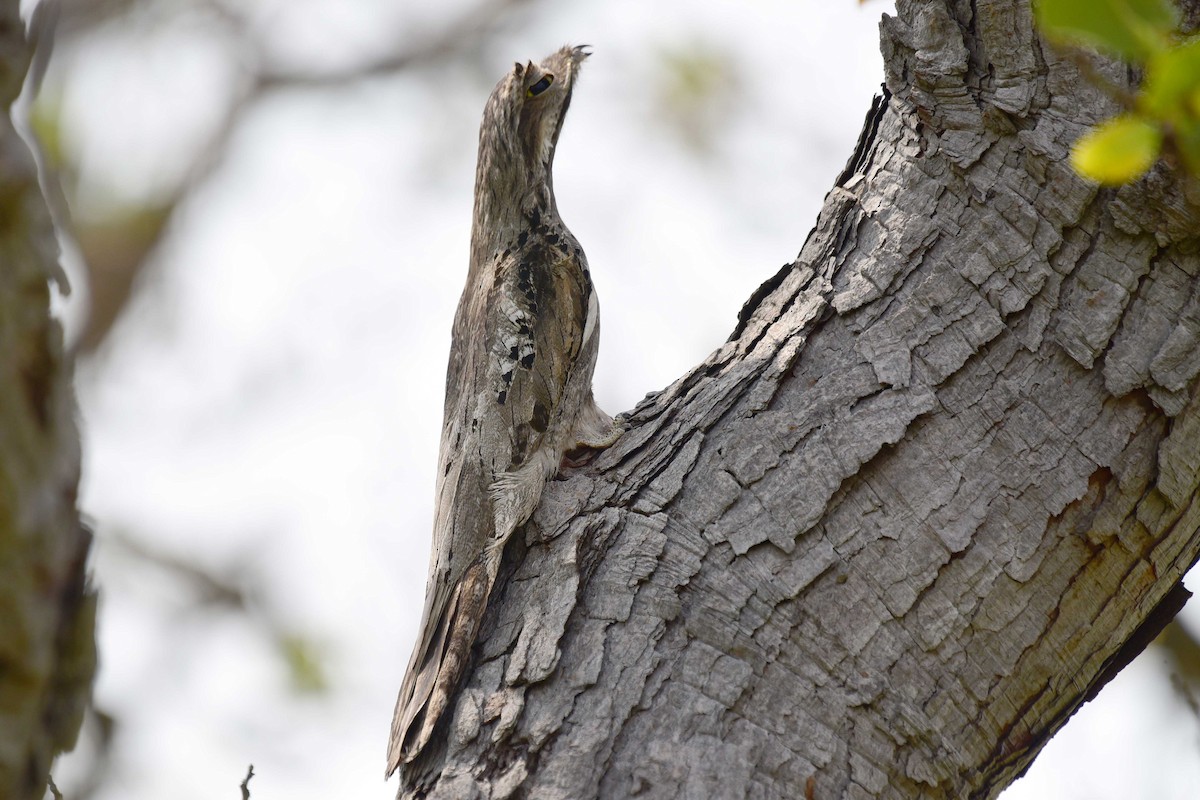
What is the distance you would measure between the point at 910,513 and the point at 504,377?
1.23 metres

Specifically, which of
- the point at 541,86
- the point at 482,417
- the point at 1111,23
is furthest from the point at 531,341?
the point at 1111,23

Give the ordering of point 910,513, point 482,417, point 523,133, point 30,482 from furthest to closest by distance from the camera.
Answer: point 523,133 < point 482,417 < point 910,513 < point 30,482

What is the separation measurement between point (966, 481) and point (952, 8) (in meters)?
1.18

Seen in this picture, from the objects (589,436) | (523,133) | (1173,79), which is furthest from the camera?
(523,133)

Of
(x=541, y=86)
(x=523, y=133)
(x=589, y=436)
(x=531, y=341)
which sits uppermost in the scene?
(x=541, y=86)

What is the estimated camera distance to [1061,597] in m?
1.93

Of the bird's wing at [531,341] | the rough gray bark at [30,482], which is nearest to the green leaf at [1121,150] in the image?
the rough gray bark at [30,482]

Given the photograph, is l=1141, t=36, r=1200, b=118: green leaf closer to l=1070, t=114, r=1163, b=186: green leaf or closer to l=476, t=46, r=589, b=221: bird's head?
l=1070, t=114, r=1163, b=186: green leaf

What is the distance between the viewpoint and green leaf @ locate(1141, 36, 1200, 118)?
0.77 m

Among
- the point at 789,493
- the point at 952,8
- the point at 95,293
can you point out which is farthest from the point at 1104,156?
the point at 95,293

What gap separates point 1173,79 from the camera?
77 cm

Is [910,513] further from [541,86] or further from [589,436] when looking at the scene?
[541,86]

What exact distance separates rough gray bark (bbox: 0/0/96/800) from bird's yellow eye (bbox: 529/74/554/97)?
237 cm

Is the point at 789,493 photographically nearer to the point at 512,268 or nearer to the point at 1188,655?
the point at 512,268
